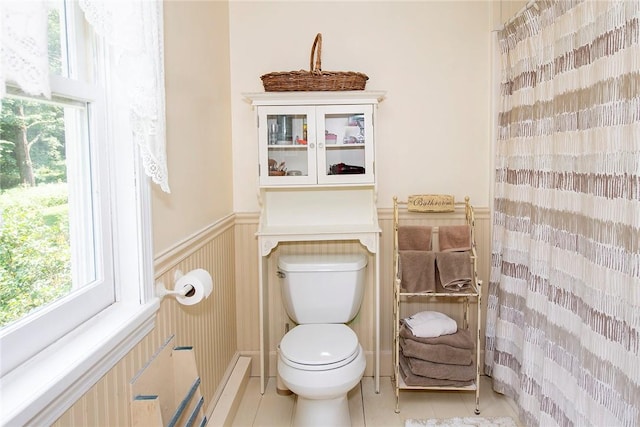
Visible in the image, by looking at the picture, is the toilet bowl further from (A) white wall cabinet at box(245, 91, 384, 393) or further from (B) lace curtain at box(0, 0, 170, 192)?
(B) lace curtain at box(0, 0, 170, 192)

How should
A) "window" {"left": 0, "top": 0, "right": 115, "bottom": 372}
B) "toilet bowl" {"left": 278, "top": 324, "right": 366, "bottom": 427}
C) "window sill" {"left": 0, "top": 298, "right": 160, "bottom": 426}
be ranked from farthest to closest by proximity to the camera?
"toilet bowl" {"left": 278, "top": 324, "right": 366, "bottom": 427}
"window" {"left": 0, "top": 0, "right": 115, "bottom": 372}
"window sill" {"left": 0, "top": 298, "right": 160, "bottom": 426}

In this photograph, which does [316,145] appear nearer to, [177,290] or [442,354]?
[177,290]

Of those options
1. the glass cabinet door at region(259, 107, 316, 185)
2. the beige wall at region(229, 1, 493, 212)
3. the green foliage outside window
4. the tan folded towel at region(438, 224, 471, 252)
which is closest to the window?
the green foliage outside window

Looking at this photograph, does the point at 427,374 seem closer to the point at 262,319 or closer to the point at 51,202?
the point at 262,319

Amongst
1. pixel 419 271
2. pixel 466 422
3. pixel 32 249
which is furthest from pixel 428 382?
pixel 32 249

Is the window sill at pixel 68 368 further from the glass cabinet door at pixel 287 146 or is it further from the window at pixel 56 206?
the glass cabinet door at pixel 287 146

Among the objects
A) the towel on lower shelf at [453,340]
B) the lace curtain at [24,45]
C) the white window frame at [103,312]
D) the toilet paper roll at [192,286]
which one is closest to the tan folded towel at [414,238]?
the towel on lower shelf at [453,340]

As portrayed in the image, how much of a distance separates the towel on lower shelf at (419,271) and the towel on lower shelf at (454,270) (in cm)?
4

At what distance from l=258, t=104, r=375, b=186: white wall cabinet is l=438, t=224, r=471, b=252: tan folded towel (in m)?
0.50

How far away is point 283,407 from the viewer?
8.39 ft

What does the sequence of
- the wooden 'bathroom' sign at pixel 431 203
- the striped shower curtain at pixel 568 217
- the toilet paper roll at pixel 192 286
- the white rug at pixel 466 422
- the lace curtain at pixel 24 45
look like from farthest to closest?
1. the wooden 'bathroom' sign at pixel 431 203
2. the white rug at pixel 466 422
3. the toilet paper roll at pixel 192 286
4. the striped shower curtain at pixel 568 217
5. the lace curtain at pixel 24 45

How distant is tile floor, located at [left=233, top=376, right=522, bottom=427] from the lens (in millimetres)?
2432

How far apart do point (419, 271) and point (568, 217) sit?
85 centimetres

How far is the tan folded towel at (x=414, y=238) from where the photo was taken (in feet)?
8.63
